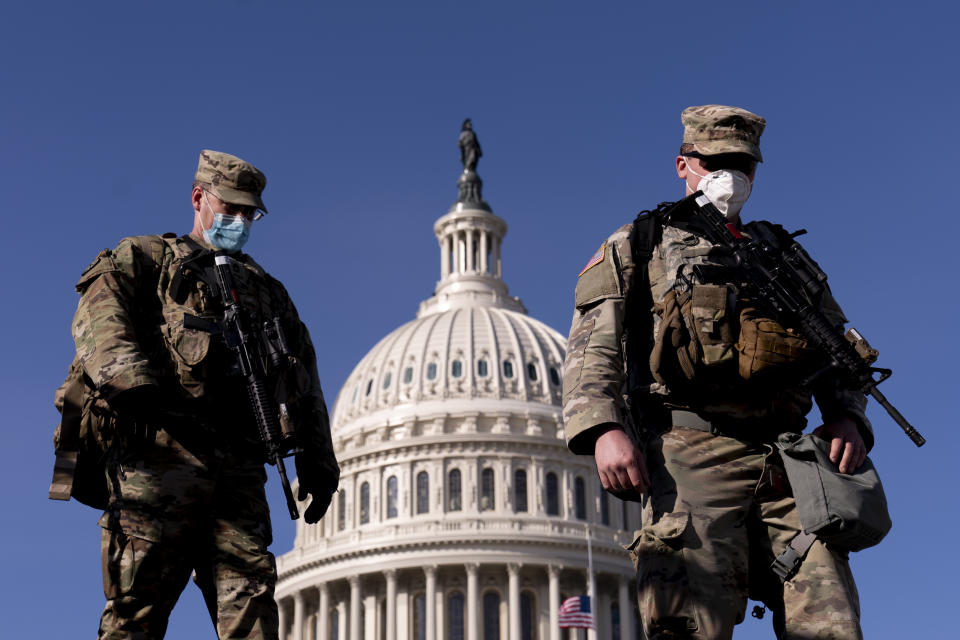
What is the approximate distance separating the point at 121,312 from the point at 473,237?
9567 cm

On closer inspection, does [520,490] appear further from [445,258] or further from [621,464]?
[621,464]

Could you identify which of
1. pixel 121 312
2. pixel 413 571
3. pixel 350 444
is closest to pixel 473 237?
pixel 350 444

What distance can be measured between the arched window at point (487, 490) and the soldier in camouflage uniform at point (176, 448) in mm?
79067

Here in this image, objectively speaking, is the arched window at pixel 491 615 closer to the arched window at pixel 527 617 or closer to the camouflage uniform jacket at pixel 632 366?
the arched window at pixel 527 617

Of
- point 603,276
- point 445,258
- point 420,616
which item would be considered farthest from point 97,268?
point 445,258

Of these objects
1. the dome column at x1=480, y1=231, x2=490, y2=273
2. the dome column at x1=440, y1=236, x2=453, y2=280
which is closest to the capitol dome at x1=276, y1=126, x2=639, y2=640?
the dome column at x1=480, y1=231, x2=490, y2=273

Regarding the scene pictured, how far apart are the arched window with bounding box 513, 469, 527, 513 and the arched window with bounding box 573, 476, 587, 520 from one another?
2962 mm

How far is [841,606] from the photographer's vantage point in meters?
6.46

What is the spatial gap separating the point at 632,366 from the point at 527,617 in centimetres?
7814

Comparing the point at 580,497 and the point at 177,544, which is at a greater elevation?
the point at 580,497

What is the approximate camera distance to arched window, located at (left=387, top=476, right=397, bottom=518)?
87.7 meters

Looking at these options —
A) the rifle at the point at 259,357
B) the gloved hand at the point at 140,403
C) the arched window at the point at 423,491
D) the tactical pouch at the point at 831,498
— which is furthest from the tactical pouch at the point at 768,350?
the arched window at the point at 423,491

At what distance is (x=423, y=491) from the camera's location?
88125 millimetres

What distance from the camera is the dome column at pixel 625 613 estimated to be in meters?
85.2
